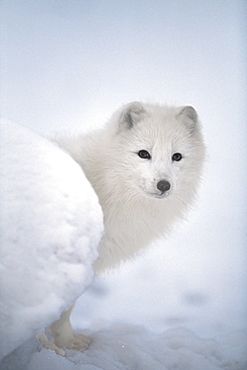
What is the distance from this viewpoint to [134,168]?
205 centimetres

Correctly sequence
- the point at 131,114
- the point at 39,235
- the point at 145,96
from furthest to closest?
the point at 145,96 → the point at 131,114 → the point at 39,235

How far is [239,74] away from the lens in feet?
7.34

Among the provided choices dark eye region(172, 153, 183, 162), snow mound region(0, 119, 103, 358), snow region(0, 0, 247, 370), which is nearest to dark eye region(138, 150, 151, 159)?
dark eye region(172, 153, 183, 162)

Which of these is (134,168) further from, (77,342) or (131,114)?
(77,342)

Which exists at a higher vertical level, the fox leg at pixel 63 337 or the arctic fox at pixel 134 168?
the arctic fox at pixel 134 168

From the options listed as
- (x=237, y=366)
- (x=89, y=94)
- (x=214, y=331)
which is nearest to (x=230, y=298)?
(x=214, y=331)

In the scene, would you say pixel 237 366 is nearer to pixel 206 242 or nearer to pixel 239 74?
pixel 206 242

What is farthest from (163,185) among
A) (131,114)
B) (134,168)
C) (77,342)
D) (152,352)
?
(77,342)

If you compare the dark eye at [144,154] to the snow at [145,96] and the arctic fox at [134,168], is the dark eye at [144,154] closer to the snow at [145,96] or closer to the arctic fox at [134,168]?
the arctic fox at [134,168]

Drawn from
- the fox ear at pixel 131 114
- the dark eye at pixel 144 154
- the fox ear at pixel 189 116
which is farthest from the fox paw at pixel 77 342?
the fox ear at pixel 189 116

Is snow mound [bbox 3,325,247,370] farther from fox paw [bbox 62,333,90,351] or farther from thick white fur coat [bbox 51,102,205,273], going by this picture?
thick white fur coat [bbox 51,102,205,273]

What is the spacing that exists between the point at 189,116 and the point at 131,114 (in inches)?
15.0

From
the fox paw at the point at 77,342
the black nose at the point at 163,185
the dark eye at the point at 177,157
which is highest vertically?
the dark eye at the point at 177,157

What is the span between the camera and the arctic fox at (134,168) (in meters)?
2.06
